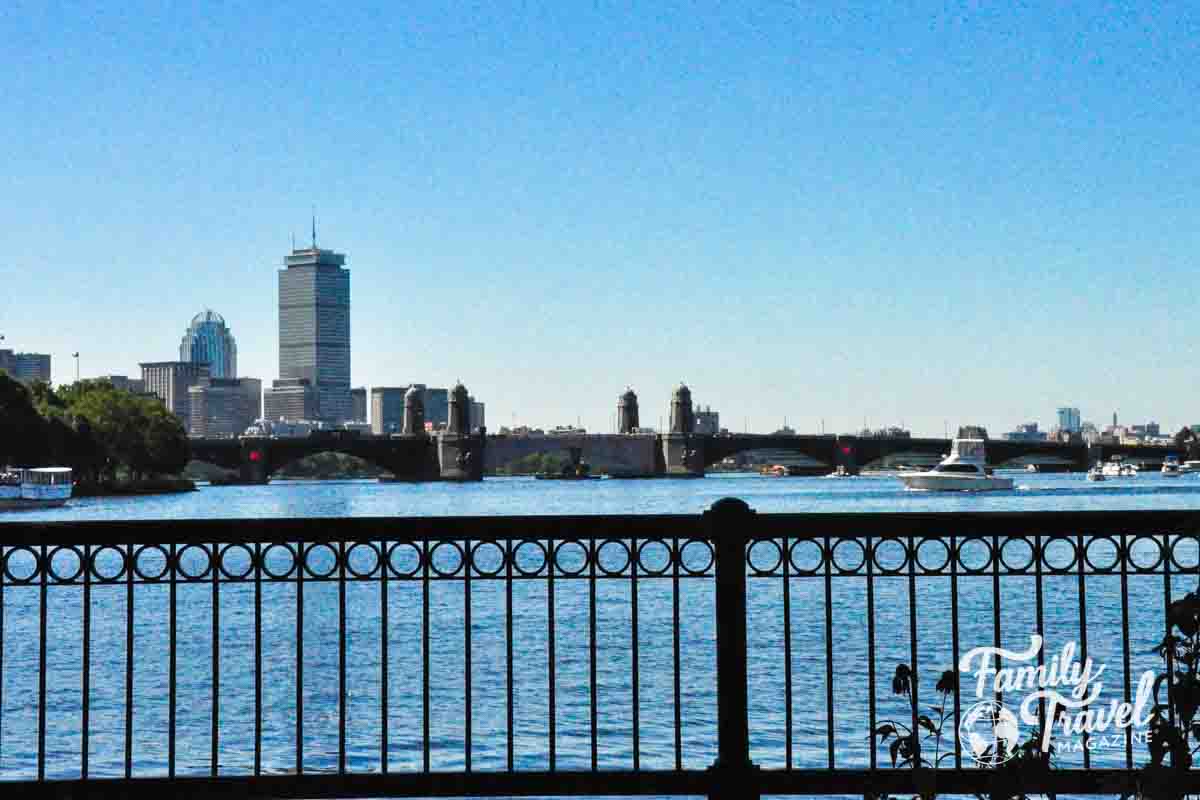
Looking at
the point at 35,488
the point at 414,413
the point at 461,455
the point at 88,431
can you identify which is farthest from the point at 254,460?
the point at 35,488

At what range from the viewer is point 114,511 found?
7438 centimetres

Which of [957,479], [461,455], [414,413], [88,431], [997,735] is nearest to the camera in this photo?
[997,735]

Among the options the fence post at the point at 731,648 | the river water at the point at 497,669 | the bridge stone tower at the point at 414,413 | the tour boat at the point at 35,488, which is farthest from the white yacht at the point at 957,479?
the fence post at the point at 731,648

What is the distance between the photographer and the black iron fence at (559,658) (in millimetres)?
6609

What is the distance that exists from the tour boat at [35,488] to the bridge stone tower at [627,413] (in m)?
106

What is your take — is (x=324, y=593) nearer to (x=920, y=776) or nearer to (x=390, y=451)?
(x=920, y=776)

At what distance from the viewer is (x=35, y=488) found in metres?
79.1

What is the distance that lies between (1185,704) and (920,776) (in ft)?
2.78

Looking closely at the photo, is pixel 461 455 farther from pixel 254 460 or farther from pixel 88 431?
pixel 88 431

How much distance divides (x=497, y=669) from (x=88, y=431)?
74855mm

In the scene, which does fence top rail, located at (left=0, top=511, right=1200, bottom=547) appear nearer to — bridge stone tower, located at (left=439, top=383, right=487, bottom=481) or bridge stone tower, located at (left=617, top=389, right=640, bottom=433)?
bridge stone tower, located at (left=439, top=383, right=487, bottom=481)

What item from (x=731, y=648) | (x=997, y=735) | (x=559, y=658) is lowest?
(x=559, y=658)

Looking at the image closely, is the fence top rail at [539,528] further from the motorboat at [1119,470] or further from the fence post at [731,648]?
the motorboat at [1119,470]

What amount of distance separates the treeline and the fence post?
71422 mm
